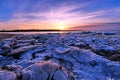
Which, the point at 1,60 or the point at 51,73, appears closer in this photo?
the point at 51,73

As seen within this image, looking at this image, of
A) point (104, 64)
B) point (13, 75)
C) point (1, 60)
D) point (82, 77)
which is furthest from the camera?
point (1, 60)

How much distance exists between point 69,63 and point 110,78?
1.12 meters

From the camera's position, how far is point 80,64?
4371 millimetres

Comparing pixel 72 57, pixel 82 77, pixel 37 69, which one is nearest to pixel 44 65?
pixel 37 69

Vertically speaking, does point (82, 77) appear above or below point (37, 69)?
below

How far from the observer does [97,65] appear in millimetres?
4254

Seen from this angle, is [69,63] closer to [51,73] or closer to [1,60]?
[51,73]

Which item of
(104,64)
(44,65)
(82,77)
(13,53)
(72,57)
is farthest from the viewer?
(13,53)

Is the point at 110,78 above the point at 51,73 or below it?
below

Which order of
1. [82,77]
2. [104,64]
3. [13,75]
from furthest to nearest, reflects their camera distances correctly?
[104,64], [82,77], [13,75]

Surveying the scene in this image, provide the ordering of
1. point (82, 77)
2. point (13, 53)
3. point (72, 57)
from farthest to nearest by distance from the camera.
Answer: point (13, 53), point (72, 57), point (82, 77)

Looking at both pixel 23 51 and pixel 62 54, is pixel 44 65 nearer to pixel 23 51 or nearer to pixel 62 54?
pixel 62 54

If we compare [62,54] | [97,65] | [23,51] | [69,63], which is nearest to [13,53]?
[23,51]

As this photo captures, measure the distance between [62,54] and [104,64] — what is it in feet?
3.86
